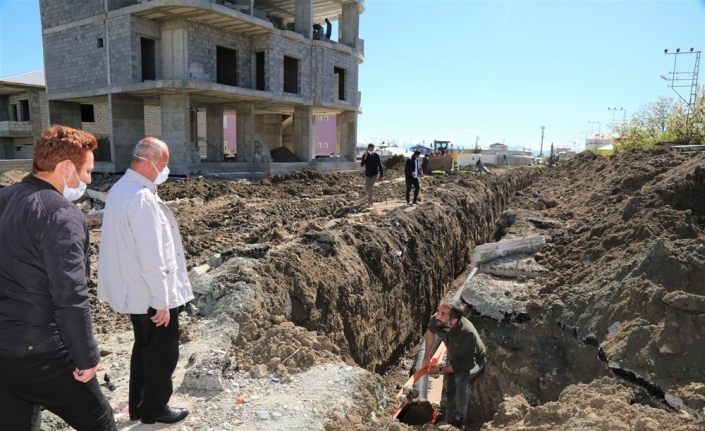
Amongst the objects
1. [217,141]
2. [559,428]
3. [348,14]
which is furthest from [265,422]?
[348,14]

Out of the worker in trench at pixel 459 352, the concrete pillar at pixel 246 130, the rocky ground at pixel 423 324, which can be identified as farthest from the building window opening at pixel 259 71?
the worker in trench at pixel 459 352

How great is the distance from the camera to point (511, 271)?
23.0 ft

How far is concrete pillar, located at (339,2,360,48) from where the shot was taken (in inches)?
1128

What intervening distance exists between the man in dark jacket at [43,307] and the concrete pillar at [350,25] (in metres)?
28.8

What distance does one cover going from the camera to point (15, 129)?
30.1 m

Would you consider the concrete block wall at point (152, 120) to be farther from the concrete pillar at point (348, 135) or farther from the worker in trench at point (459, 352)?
the worker in trench at point (459, 352)

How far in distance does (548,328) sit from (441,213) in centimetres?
794

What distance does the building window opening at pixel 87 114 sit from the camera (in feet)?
89.9

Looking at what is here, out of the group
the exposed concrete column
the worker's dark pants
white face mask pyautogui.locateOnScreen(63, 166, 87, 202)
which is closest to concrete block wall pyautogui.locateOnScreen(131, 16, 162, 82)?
the exposed concrete column

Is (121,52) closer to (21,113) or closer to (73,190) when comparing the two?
(21,113)

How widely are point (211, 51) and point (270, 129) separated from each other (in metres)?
10.5

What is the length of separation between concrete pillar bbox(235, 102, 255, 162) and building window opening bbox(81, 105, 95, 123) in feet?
35.7

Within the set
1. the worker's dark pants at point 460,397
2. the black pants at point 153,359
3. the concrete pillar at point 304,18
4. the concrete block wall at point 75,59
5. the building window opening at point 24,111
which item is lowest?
the worker's dark pants at point 460,397

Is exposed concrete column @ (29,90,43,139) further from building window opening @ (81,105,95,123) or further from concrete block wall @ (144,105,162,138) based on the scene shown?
concrete block wall @ (144,105,162,138)
